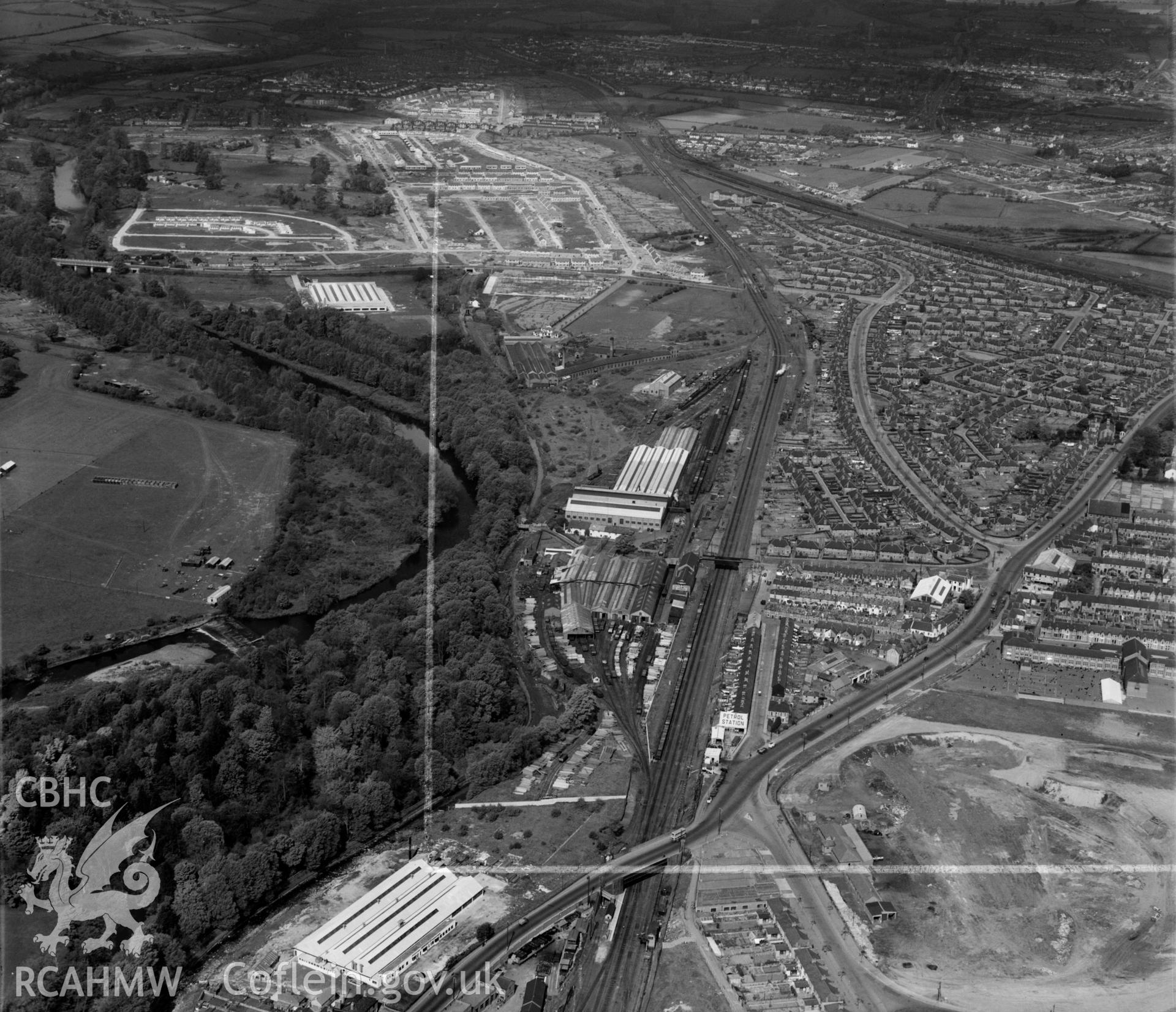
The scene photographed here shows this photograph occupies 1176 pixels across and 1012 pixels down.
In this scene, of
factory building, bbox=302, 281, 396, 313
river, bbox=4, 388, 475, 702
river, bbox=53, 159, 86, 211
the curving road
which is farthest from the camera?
river, bbox=53, 159, 86, 211

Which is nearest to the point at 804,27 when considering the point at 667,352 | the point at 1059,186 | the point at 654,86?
the point at 654,86

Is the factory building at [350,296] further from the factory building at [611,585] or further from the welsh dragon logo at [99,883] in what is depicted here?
the welsh dragon logo at [99,883]

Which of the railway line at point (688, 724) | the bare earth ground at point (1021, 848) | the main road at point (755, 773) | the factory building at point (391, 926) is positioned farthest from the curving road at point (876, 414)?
the factory building at point (391, 926)

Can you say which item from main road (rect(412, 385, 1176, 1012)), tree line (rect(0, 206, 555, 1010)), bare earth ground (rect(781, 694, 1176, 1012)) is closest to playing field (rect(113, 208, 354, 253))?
tree line (rect(0, 206, 555, 1010))

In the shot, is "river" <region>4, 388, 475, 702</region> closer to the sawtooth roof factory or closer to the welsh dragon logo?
the sawtooth roof factory

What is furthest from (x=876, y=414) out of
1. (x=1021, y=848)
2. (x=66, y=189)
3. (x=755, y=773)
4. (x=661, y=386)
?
(x=66, y=189)

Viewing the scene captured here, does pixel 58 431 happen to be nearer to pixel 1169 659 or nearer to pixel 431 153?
pixel 1169 659

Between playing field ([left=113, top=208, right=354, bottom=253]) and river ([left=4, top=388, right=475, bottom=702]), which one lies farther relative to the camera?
playing field ([left=113, top=208, right=354, bottom=253])
